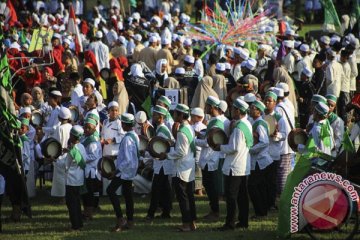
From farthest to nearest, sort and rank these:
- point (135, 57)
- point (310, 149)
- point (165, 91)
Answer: point (135, 57) → point (165, 91) → point (310, 149)

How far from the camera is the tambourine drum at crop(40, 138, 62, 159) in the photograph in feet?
42.6

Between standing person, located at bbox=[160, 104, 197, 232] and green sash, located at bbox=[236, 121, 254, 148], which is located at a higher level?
green sash, located at bbox=[236, 121, 254, 148]

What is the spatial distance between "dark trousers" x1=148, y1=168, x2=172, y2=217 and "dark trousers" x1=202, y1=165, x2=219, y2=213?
0.55 m

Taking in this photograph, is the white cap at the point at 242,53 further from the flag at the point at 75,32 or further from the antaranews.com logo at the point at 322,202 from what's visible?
the antaranews.com logo at the point at 322,202

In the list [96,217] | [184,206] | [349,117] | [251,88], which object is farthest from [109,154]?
[349,117]

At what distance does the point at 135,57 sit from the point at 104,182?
777 centimetres

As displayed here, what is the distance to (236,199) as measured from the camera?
41.2ft

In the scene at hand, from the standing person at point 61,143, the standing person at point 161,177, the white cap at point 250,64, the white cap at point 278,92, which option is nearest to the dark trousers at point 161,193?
the standing person at point 161,177

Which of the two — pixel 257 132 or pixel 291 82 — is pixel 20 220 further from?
pixel 291 82

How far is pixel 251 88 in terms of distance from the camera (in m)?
16.2

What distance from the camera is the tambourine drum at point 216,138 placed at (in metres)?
12.5

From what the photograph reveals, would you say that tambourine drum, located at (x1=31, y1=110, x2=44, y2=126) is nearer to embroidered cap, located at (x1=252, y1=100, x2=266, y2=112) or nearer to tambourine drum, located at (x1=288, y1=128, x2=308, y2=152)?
embroidered cap, located at (x1=252, y1=100, x2=266, y2=112)

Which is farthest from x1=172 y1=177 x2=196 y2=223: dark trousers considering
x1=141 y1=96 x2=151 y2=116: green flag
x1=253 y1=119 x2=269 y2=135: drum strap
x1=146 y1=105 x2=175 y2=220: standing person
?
x1=141 y1=96 x2=151 y2=116: green flag

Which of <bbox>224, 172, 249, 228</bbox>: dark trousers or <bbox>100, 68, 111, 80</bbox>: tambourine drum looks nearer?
<bbox>224, 172, 249, 228</bbox>: dark trousers
